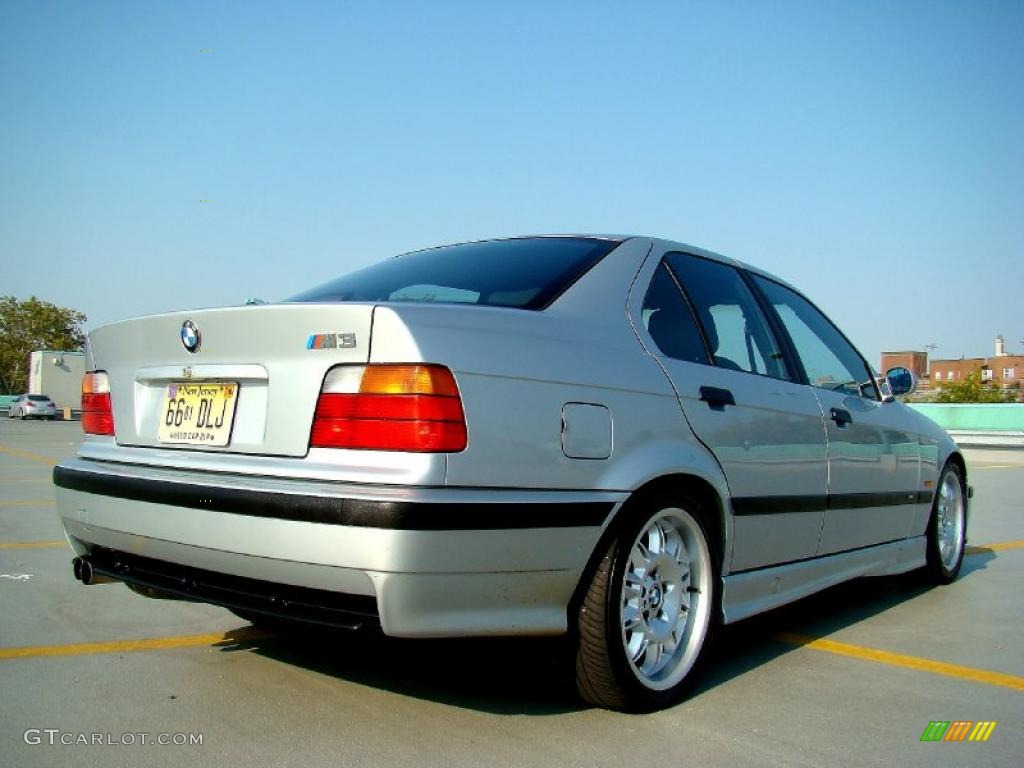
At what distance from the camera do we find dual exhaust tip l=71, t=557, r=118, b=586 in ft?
9.80

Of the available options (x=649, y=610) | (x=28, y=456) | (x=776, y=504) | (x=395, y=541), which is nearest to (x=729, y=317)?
(x=776, y=504)

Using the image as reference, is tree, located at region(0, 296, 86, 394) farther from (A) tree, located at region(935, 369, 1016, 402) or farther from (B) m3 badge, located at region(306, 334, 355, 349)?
(B) m3 badge, located at region(306, 334, 355, 349)

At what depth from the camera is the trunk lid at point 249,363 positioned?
8.11 ft

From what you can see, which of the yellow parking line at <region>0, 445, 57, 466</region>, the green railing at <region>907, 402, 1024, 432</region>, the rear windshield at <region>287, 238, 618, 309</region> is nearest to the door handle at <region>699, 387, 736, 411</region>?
the rear windshield at <region>287, 238, 618, 309</region>

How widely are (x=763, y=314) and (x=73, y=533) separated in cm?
278

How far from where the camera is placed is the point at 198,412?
9.08 ft

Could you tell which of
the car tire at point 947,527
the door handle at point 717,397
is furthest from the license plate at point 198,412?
the car tire at point 947,527

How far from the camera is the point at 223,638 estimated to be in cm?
362

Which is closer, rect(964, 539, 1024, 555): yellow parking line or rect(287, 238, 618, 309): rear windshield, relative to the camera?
rect(287, 238, 618, 309): rear windshield

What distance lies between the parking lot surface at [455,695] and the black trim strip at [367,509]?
345 millimetres

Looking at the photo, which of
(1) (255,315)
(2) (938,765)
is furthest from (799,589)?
(1) (255,315)

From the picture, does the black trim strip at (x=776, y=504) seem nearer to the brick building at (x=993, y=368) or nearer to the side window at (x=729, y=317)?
the side window at (x=729, y=317)

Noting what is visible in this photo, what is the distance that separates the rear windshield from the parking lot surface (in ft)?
3.60

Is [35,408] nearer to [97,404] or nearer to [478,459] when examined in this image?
[97,404]
